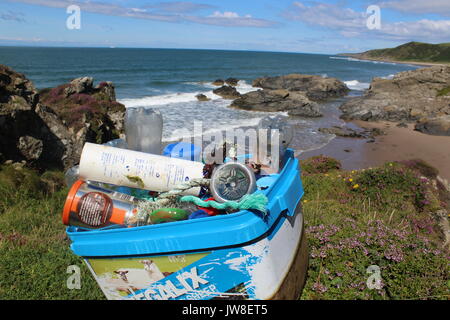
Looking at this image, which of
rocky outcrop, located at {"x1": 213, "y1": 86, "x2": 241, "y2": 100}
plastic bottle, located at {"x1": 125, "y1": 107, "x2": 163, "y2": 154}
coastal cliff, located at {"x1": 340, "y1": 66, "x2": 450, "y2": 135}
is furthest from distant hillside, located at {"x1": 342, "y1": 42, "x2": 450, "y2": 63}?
plastic bottle, located at {"x1": 125, "y1": 107, "x2": 163, "y2": 154}

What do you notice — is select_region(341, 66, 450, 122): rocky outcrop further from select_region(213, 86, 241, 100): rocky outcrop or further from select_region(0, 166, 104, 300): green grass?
select_region(0, 166, 104, 300): green grass

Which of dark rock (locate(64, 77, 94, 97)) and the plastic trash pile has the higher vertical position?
dark rock (locate(64, 77, 94, 97))

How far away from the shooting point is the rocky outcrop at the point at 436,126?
858 inches

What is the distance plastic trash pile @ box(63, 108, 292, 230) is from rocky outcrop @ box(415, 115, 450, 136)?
2365 cm

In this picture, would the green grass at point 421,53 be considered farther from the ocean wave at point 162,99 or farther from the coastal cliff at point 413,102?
the ocean wave at point 162,99

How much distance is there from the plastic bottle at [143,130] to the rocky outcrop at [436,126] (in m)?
23.5

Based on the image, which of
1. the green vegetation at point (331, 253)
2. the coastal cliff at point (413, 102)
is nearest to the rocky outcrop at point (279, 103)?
the coastal cliff at point (413, 102)

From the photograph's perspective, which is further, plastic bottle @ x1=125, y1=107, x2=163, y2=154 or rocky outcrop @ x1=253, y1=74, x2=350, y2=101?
rocky outcrop @ x1=253, y1=74, x2=350, y2=101

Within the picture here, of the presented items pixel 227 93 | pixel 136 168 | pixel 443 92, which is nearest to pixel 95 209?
pixel 136 168

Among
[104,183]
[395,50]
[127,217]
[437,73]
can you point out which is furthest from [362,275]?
[395,50]

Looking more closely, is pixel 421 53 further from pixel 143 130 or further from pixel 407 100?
pixel 143 130

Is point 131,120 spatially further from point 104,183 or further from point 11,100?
point 11,100

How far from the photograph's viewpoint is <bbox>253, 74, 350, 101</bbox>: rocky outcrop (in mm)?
41688
